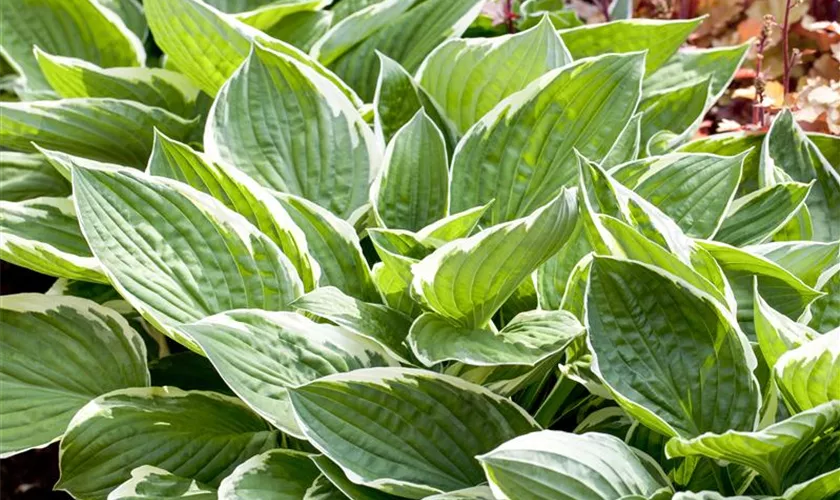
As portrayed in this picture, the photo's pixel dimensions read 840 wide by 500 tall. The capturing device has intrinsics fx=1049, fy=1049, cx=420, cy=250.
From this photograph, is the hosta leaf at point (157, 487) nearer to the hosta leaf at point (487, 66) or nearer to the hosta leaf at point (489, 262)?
the hosta leaf at point (489, 262)

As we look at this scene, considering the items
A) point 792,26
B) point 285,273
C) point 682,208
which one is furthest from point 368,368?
point 792,26

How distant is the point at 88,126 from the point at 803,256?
2.79 ft

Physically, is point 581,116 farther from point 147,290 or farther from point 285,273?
point 147,290

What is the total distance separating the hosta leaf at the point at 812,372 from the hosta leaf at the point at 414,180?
41 centimetres

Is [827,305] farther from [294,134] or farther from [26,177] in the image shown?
[26,177]

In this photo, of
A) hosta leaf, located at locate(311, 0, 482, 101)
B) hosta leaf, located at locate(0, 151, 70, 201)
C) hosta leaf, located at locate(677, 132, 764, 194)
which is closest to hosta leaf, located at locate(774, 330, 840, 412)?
hosta leaf, located at locate(677, 132, 764, 194)

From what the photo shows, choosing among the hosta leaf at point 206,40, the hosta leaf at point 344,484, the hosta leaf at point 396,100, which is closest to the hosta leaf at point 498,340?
the hosta leaf at point 344,484

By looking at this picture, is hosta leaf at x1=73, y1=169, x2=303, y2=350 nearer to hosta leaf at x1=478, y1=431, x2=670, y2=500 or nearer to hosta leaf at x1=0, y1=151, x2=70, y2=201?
hosta leaf at x1=478, y1=431, x2=670, y2=500

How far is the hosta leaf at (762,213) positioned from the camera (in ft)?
3.28

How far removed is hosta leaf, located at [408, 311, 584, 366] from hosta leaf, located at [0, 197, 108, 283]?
37 cm

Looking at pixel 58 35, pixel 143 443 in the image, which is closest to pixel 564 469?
pixel 143 443

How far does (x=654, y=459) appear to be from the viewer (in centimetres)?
84

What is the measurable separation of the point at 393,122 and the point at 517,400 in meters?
0.36

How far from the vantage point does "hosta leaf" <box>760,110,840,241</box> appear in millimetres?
1079
